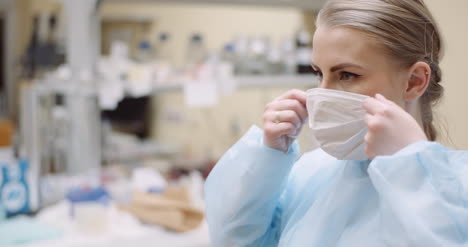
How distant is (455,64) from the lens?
0.98 meters

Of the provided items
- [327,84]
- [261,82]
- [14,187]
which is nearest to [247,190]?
[327,84]

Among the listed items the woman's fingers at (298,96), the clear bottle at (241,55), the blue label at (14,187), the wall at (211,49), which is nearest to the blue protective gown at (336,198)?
the woman's fingers at (298,96)

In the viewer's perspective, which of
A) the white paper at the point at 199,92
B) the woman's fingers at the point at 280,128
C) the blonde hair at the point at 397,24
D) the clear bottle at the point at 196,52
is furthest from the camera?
the clear bottle at the point at 196,52

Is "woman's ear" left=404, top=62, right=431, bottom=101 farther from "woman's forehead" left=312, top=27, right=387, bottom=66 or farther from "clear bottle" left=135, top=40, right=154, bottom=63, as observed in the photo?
"clear bottle" left=135, top=40, right=154, bottom=63

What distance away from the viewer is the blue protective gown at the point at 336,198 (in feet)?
2.17

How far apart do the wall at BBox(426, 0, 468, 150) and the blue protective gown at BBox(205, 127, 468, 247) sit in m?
0.19

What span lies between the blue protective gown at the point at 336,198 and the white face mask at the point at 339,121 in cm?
7

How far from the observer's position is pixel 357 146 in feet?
2.63

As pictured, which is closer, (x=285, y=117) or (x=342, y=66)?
(x=342, y=66)

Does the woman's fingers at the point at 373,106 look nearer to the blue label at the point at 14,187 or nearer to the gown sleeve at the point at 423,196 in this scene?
the gown sleeve at the point at 423,196

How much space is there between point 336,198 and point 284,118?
0.55ft

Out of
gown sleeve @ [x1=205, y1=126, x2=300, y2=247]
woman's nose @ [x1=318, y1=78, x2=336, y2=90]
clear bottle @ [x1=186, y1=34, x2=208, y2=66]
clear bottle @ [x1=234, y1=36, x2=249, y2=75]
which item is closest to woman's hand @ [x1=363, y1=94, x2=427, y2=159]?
woman's nose @ [x1=318, y1=78, x2=336, y2=90]

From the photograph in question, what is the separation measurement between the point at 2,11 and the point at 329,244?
21.6 feet

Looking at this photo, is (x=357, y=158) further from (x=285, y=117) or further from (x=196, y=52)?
(x=196, y=52)
